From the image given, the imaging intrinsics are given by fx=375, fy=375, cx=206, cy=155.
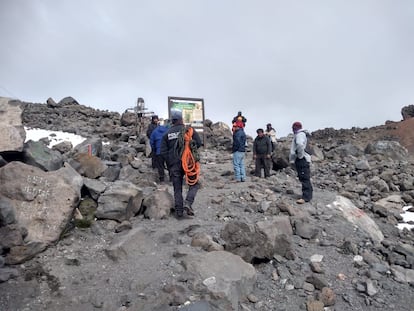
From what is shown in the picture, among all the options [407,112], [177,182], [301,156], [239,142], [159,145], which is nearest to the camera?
[177,182]

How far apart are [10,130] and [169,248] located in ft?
12.8

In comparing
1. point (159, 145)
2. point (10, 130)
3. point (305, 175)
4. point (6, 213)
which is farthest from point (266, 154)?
point (6, 213)

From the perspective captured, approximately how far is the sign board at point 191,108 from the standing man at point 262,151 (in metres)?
4.68

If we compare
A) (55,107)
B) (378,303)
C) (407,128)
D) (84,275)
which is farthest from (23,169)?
(407,128)

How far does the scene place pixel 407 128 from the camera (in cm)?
3081

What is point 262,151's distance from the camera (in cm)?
1261

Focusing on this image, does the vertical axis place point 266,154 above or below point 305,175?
above

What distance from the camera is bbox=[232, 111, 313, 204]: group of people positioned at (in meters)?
9.43

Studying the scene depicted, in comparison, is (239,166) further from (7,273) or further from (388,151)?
(388,151)

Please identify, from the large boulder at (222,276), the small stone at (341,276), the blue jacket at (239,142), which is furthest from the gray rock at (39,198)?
the blue jacket at (239,142)

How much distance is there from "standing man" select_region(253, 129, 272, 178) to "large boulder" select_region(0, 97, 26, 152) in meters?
7.24

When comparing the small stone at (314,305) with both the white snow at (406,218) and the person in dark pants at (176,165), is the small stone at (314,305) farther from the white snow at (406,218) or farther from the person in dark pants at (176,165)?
the white snow at (406,218)

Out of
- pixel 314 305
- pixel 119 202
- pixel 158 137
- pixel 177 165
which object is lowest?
pixel 314 305

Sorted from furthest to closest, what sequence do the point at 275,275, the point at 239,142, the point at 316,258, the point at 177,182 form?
1. the point at 239,142
2. the point at 177,182
3. the point at 316,258
4. the point at 275,275
